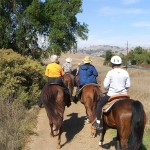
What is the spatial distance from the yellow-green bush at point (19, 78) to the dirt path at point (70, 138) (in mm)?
2526

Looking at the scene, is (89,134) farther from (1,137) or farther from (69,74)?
(69,74)

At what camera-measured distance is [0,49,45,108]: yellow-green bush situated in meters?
18.0

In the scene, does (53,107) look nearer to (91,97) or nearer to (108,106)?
(91,97)

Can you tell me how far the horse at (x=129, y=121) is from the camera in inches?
368

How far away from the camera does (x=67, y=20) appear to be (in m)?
32.2

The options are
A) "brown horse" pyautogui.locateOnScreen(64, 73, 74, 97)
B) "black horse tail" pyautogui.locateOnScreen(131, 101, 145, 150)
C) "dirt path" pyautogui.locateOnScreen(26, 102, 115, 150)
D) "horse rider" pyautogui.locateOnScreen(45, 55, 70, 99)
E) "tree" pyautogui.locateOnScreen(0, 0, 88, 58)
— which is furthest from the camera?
"tree" pyautogui.locateOnScreen(0, 0, 88, 58)

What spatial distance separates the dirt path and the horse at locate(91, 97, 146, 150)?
223 cm

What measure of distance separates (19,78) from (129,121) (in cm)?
1009

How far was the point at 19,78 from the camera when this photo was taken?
18703 mm

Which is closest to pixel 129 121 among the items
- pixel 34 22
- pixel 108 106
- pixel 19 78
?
pixel 108 106

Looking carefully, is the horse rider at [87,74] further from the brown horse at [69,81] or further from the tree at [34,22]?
the tree at [34,22]

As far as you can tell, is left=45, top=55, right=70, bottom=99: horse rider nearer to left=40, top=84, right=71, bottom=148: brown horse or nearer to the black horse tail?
left=40, top=84, right=71, bottom=148: brown horse

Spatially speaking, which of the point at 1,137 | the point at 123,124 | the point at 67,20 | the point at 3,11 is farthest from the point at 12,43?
the point at 123,124

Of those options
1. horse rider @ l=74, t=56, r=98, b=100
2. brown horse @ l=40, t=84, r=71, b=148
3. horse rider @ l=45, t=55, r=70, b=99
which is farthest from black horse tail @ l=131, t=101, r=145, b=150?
horse rider @ l=74, t=56, r=98, b=100
